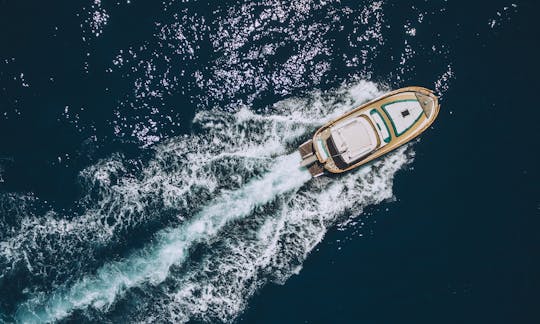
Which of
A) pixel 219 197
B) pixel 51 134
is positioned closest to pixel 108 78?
pixel 51 134

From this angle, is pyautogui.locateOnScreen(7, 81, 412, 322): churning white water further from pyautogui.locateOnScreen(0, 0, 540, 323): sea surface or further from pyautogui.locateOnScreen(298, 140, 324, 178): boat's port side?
pyautogui.locateOnScreen(298, 140, 324, 178): boat's port side

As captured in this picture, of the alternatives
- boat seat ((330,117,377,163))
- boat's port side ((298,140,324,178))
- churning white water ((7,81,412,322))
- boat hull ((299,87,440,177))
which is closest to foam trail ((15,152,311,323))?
churning white water ((7,81,412,322))

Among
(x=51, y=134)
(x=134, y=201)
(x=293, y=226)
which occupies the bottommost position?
(x=293, y=226)

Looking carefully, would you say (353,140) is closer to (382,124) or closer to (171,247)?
(382,124)

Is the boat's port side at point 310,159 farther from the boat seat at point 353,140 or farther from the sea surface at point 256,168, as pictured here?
the boat seat at point 353,140

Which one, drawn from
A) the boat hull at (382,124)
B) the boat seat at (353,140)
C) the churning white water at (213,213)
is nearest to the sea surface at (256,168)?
the churning white water at (213,213)

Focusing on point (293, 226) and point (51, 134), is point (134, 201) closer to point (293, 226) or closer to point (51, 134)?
point (51, 134)

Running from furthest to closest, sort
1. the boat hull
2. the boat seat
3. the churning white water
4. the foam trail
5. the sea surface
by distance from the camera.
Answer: the foam trail
the churning white water
the sea surface
the boat hull
the boat seat
